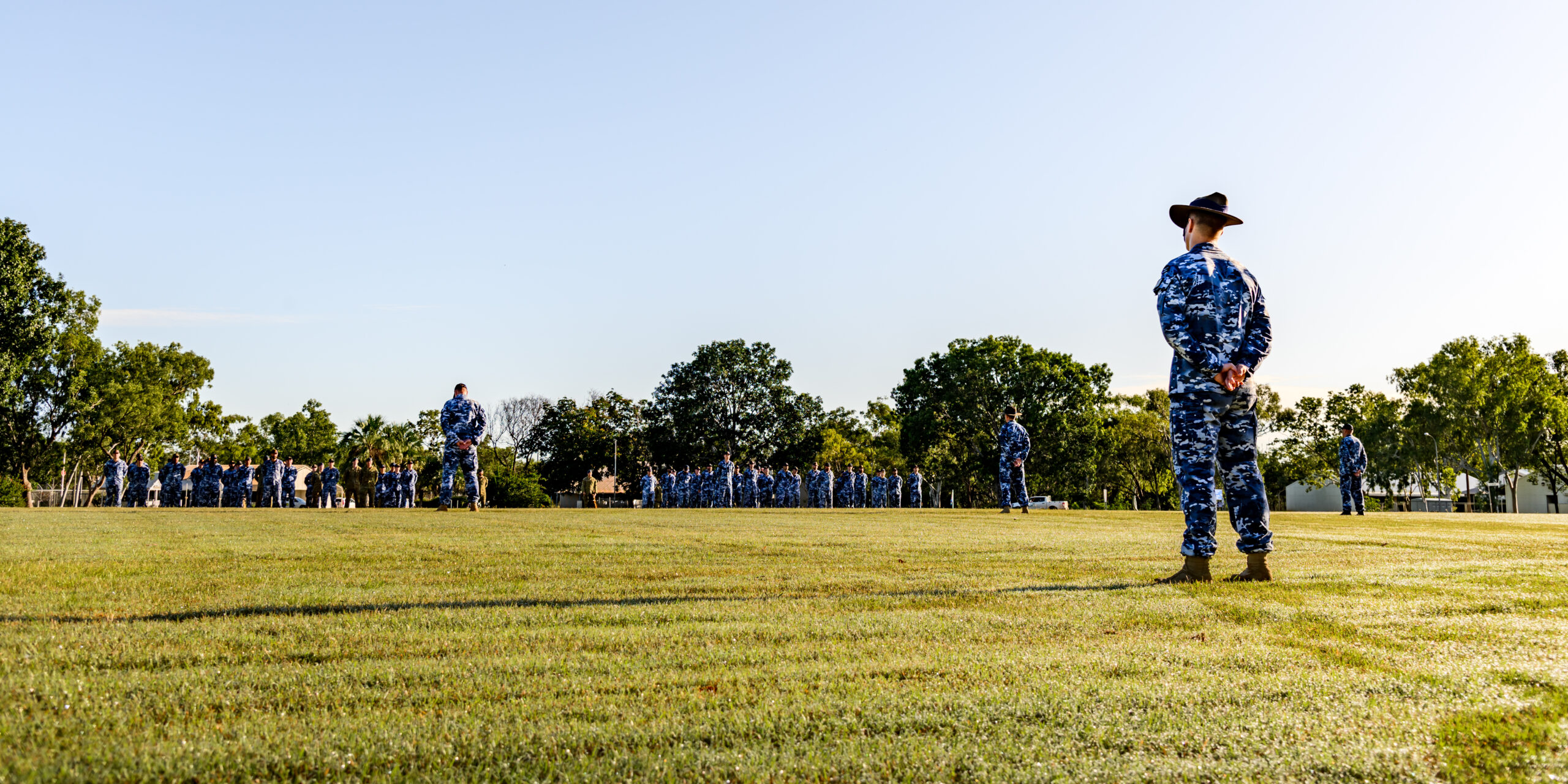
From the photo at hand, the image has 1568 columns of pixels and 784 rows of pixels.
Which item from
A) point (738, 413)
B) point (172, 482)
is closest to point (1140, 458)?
point (738, 413)

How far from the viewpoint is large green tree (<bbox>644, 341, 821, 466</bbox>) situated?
72688 mm

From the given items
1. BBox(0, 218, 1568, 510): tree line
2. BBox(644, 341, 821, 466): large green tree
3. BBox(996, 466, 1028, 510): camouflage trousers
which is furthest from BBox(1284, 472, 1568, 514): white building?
BBox(996, 466, 1028, 510): camouflage trousers

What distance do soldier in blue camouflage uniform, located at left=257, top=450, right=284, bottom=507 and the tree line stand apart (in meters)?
12.1

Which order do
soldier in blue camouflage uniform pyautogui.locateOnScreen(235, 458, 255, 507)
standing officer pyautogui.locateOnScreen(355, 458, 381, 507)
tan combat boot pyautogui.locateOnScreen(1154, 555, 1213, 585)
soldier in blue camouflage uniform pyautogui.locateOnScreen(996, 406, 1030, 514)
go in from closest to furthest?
tan combat boot pyautogui.locateOnScreen(1154, 555, 1213, 585), soldier in blue camouflage uniform pyautogui.locateOnScreen(996, 406, 1030, 514), soldier in blue camouflage uniform pyautogui.locateOnScreen(235, 458, 255, 507), standing officer pyautogui.locateOnScreen(355, 458, 381, 507)

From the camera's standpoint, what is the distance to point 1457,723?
2432 millimetres

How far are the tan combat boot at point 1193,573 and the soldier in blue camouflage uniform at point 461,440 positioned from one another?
16.3 metres

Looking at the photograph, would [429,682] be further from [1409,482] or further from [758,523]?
[1409,482]

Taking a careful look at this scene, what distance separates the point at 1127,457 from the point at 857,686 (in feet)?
258

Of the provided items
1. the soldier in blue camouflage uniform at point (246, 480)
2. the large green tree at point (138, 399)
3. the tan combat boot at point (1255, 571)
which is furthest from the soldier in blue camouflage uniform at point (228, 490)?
the tan combat boot at point (1255, 571)

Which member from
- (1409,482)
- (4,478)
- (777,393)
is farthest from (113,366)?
(1409,482)

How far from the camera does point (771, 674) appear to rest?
2.94 metres

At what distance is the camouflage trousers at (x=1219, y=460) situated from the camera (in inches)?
241

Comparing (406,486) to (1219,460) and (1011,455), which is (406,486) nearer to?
(1011,455)

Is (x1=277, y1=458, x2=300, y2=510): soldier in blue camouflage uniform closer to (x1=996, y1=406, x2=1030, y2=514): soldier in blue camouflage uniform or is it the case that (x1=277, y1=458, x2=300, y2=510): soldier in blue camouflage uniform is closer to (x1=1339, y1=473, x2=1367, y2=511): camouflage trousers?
(x1=996, y1=406, x2=1030, y2=514): soldier in blue camouflage uniform
